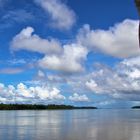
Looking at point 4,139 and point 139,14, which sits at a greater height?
point 139,14

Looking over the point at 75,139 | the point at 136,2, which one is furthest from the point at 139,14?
the point at 75,139

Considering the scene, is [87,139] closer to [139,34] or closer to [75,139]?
[75,139]

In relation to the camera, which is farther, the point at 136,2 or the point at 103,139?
A: the point at 103,139

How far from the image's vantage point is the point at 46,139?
93.2ft

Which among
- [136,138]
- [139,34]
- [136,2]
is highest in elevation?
[136,2]

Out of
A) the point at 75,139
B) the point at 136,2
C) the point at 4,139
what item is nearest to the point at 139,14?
the point at 136,2

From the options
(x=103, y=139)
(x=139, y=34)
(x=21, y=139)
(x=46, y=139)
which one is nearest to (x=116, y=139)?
(x=103, y=139)

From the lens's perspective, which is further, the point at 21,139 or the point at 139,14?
the point at 21,139

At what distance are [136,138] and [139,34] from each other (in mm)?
28102

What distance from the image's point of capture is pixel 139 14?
6.73 ft

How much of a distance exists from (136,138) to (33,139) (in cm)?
826

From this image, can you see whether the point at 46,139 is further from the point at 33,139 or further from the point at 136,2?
the point at 136,2

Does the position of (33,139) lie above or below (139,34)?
below

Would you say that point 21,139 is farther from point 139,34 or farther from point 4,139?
point 139,34
